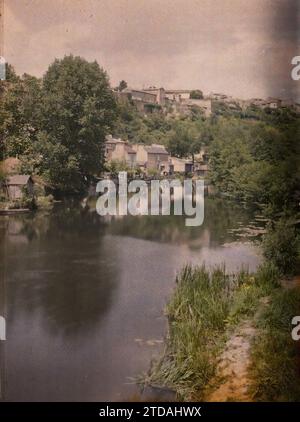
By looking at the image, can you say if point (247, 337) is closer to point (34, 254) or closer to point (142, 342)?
point (142, 342)

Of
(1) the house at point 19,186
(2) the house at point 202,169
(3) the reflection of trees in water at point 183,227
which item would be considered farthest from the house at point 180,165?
(1) the house at point 19,186

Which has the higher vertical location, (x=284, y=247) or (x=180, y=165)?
(x=180, y=165)

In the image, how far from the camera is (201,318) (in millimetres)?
3816

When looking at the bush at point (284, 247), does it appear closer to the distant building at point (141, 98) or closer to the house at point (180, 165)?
the house at point (180, 165)

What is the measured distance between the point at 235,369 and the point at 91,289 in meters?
1.64

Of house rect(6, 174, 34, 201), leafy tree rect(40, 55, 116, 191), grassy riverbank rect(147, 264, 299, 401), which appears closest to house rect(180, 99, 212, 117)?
leafy tree rect(40, 55, 116, 191)

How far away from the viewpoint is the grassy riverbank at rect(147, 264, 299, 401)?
316 centimetres

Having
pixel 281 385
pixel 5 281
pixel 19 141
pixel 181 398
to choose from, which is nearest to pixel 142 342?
pixel 181 398

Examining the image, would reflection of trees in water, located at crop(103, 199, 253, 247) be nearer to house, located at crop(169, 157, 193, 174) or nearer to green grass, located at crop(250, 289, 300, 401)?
house, located at crop(169, 157, 193, 174)

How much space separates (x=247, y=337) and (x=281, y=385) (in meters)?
0.54

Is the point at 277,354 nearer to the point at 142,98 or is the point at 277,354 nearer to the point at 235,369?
the point at 235,369

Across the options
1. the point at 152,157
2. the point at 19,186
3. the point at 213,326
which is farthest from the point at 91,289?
the point at 152,157

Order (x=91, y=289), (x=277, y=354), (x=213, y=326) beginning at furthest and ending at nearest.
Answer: (x=91, y=289)
(x=213, y=326)
(x=277, y=354)

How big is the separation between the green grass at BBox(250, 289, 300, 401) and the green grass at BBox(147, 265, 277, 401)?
0.84 ft
